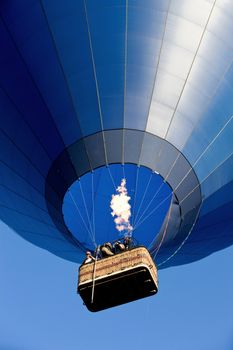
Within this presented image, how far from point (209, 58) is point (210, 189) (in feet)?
6.48

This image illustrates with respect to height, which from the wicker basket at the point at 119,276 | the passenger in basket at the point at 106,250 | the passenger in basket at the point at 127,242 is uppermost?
the passenger in basket at the point at 127,242

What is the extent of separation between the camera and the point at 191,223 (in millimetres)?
9367

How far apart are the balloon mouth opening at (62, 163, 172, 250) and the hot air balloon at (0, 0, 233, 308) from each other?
0.03m

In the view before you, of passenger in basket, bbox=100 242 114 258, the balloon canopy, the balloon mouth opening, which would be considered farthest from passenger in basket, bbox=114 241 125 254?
the balloon canopy

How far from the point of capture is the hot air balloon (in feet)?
29.1

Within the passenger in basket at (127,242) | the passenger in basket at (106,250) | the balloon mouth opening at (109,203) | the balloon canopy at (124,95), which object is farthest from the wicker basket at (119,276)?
the balloon canopy at (124,95)

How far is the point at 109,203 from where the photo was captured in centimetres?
1022

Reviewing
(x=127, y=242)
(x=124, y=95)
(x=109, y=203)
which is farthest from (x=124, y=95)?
(x=127, y=242)

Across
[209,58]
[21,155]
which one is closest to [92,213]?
[21,155]

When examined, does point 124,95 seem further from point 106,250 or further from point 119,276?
point 119,276

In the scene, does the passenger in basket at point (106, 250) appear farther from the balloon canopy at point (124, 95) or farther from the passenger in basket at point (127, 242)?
the balloon canopy at point (124, 95)

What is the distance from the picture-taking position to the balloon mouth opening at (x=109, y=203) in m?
9.20

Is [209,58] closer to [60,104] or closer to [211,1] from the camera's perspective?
[211,1]

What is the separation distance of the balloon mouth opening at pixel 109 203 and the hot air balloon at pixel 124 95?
35 mm
